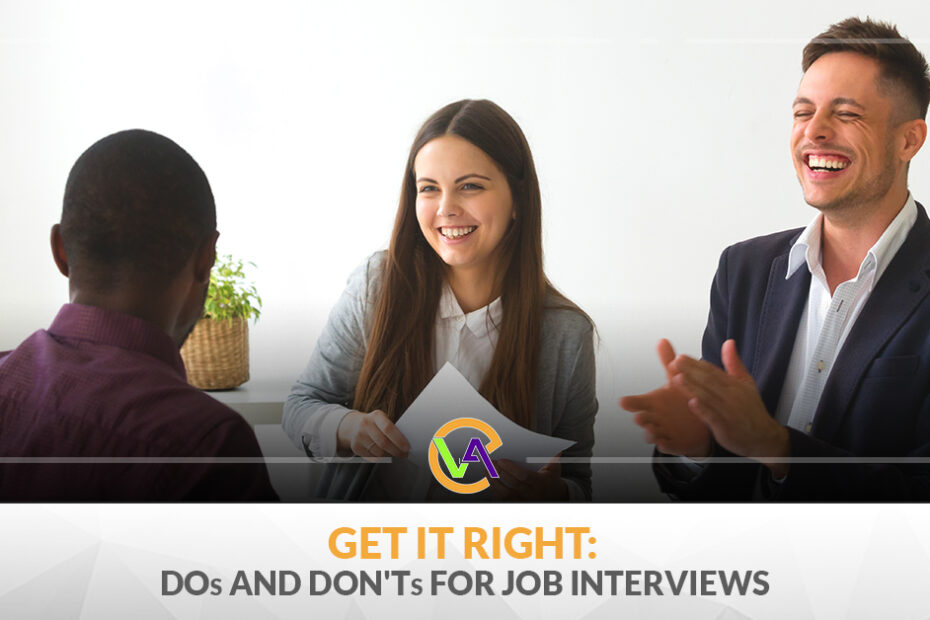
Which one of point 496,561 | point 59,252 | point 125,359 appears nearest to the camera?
point 125,359

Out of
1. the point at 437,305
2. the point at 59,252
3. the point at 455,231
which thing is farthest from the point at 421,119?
the point at 59,252

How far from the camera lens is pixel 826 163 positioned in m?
1.81

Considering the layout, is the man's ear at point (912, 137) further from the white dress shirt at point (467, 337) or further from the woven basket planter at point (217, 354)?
the woven basket planter at point (217, 354)

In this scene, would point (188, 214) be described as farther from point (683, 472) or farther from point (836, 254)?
point (836, 254)

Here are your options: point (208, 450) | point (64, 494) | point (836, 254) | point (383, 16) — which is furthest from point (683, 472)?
point (64, 494)

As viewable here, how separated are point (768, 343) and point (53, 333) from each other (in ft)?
4.73

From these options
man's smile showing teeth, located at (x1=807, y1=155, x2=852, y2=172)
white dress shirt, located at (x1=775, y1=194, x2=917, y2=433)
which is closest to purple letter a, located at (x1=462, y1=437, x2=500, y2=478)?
white dress shirt, located at (x1=775, y1=194, x2=917, y2=433)

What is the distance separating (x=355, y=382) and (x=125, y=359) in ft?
1.50

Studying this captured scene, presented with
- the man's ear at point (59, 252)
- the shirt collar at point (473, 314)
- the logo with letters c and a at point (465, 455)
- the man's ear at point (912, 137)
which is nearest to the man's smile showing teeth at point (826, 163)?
the man's ear at point (912, 137)

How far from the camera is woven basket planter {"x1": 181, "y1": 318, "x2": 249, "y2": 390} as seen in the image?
182 centimetres

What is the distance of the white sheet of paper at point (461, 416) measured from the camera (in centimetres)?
184

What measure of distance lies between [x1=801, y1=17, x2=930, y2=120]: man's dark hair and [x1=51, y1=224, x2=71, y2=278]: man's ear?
1.57 meters

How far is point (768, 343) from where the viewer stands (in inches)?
72.5

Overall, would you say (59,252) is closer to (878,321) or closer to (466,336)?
(466,336)
